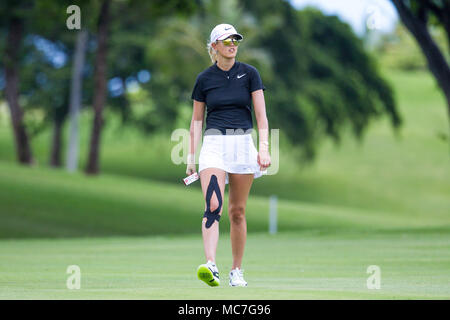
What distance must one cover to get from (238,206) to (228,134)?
73 centimetres

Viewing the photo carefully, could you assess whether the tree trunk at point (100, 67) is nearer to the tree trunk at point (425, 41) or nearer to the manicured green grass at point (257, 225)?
the manicured green grass at point (257, 225)

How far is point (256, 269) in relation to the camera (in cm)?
1229

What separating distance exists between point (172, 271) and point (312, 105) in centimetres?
3877

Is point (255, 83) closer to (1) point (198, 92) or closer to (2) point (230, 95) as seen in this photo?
(2) point (230, 95)

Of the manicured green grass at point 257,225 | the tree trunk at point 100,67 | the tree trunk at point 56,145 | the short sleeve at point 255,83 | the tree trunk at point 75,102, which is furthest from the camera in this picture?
the tree trunk at point 56,145

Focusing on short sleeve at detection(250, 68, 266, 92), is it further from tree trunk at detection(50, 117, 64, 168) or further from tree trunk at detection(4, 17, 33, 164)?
tree trunk at detection(50, 117, 64, 168)

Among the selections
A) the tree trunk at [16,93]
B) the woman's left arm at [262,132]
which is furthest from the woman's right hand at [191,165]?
the tree trunk at [16,93]

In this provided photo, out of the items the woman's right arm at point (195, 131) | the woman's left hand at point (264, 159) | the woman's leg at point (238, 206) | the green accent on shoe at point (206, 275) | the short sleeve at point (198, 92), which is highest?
the short sleeve at point (198, 92)

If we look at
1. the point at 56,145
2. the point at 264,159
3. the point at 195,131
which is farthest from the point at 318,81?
the point at 264,159

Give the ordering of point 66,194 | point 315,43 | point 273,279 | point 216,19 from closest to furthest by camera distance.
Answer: point 273,279, point 66,194, point 216,19, point 315,43

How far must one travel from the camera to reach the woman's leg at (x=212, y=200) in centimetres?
907

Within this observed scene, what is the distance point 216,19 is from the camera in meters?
47.6
